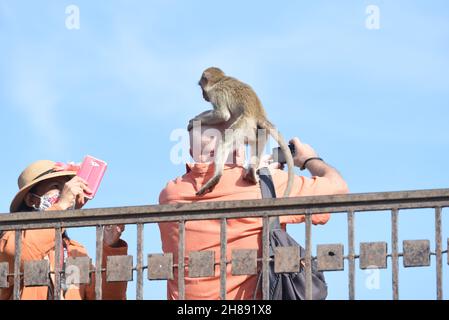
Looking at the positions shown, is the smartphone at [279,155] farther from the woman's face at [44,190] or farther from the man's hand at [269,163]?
the woman's face at [44,190]

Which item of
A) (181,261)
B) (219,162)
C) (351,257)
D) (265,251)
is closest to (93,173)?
(219,162)

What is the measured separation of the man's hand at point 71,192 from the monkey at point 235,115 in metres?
0.83

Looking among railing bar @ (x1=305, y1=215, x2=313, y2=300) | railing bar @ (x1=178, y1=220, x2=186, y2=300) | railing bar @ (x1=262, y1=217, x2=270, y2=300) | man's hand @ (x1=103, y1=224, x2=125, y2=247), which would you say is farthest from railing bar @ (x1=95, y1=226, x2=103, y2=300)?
railing bar @ (x1=305, y1=215, x2=313, y2=300)

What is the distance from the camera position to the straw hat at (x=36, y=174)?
29.5 feet

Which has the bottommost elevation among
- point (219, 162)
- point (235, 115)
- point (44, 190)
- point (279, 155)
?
point (44, 190)

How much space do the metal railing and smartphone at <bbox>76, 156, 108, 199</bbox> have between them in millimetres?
940

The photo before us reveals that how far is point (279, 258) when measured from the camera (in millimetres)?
7473

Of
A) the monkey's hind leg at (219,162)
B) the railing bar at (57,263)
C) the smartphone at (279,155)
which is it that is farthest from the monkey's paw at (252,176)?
the railing bar at (57,263)

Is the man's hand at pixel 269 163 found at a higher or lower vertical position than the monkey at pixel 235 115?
lower

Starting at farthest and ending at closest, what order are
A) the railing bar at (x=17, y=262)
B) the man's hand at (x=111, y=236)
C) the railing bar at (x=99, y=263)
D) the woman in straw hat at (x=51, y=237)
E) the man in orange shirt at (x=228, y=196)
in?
the man's hand at (x=111, y=236)
the woman in straw hat at (x=51, y=237)
the man in orange shirt at (x=228, y=196)
the railing bar at (x=17, y=262)
the railing bar at (x=99, y=263)

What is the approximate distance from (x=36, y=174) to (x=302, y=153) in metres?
1.78

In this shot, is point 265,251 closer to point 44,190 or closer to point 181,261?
point 181,261

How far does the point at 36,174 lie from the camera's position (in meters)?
9.15
